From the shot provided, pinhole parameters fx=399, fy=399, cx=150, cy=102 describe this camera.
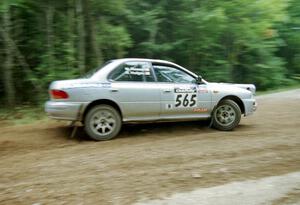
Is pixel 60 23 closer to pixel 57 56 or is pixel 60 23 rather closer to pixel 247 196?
pixel 57 56

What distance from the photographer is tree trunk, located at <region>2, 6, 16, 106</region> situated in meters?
12.2

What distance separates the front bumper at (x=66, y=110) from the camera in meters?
7.78

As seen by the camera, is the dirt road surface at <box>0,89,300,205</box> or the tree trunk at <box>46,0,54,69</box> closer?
the dirt road surface at <box>0,89,300,205</box>

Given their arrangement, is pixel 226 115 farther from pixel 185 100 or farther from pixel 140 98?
pixel 140 98

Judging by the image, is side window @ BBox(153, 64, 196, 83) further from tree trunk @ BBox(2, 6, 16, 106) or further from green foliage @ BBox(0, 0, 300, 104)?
tree trunk @ BBox(2, 6, 16, 106)

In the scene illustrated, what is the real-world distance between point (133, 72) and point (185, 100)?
51.2 inches

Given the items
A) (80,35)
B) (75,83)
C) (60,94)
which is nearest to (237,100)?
(75,83)

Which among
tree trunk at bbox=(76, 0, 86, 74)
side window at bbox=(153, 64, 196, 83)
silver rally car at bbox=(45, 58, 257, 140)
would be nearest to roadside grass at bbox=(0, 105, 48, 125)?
tree trunk at bbox=(76, 0, 86, 74)

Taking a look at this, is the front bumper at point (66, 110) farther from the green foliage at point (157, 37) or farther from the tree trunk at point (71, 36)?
the tree trunk at point (71, 36)

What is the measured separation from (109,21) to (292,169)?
1137 cm

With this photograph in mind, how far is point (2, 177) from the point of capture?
18.5 feet

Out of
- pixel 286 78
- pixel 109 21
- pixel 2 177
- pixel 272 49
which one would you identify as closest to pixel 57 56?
pixel 109 21

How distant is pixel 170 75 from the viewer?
8773 millimetres

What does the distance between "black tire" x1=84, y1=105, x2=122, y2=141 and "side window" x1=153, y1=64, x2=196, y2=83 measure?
1.29 metres
